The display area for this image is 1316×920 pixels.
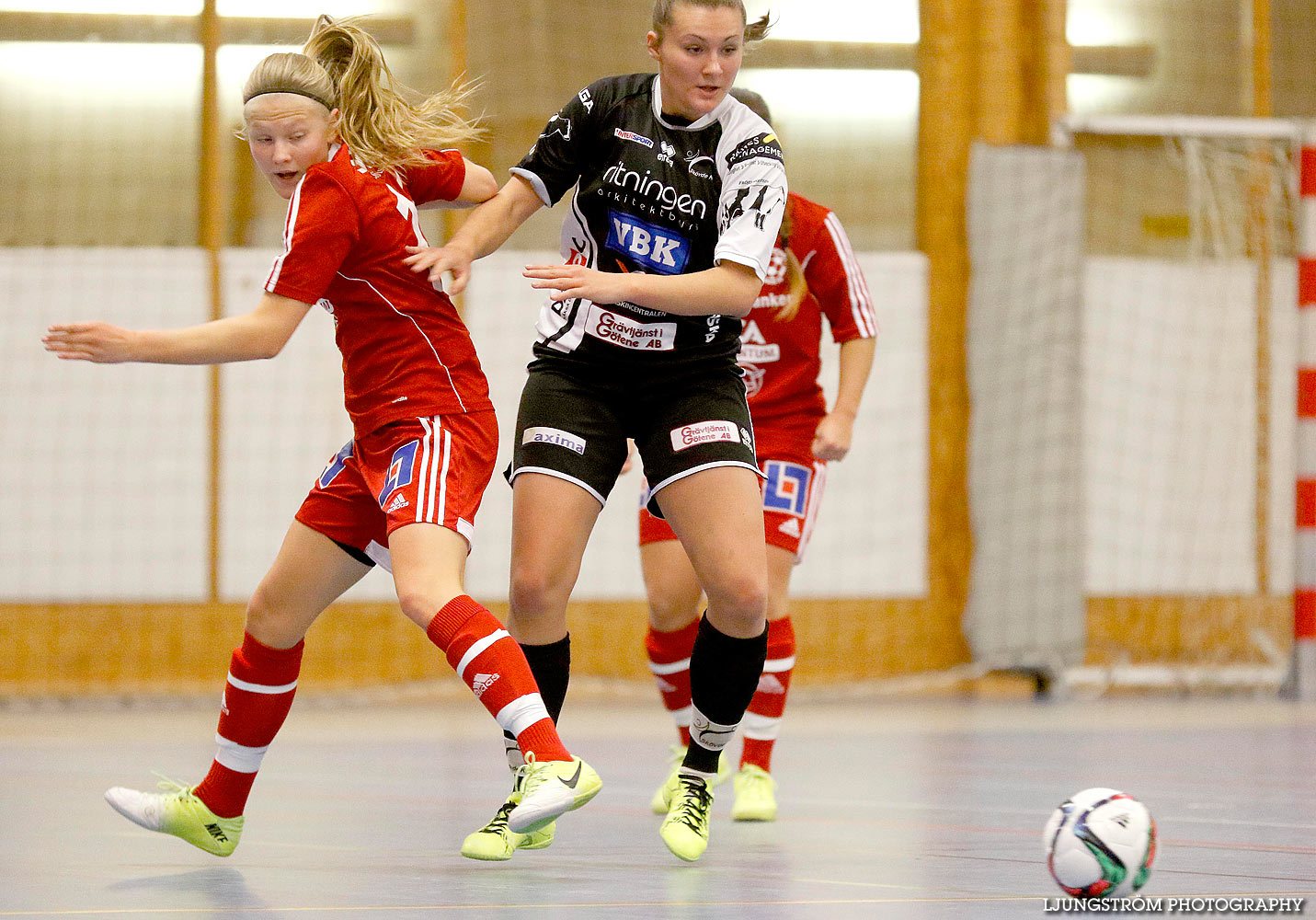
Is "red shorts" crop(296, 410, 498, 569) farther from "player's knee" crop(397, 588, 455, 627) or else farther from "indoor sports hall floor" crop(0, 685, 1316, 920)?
"indoor sports hall floor" crop(0, 685, 1316, 920)

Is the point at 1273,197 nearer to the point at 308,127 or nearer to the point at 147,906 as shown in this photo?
the point at 308,127

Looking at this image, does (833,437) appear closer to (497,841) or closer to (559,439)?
(559,439)

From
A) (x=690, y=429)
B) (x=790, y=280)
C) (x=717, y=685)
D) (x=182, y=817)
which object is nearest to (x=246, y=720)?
(x=182, y=817)

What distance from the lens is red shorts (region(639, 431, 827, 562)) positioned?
434 cm

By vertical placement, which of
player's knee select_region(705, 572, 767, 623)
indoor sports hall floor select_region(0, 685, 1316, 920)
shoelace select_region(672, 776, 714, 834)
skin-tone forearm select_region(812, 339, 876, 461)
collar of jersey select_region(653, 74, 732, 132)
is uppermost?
collar of jersey select_region(653, 74, 732, 132)

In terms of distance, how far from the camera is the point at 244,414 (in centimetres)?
787

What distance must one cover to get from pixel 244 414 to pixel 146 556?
30.0 inches

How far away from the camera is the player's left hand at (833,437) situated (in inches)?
167

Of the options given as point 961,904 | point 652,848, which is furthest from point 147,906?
point 961,904

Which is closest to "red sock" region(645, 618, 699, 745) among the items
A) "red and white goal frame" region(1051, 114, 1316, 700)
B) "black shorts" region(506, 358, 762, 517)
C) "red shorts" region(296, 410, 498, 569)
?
"black shorts" region(506, 358, 762, 517)

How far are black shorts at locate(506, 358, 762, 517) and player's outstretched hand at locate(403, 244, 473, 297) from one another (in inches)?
12.9

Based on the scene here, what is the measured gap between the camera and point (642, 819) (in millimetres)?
4039

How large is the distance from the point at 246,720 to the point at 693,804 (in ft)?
2.89

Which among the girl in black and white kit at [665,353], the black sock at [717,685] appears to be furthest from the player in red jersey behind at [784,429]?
the girl in black and white kit at [665,353]
